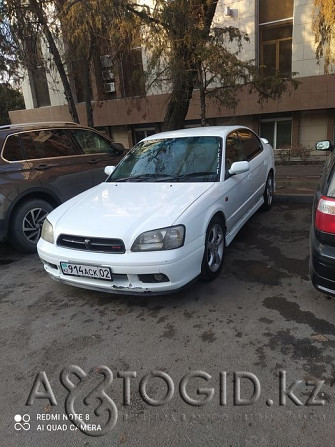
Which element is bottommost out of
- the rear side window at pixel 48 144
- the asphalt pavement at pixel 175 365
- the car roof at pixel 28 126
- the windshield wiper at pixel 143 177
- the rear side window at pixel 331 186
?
the asphalt pavement at pixel 175 365

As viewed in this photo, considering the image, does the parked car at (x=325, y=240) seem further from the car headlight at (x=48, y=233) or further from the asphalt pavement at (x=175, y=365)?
the car headlight at (x=48, y=233)

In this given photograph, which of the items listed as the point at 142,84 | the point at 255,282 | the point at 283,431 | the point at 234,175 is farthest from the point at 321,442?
the point at 142,84

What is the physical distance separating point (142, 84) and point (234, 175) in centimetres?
542

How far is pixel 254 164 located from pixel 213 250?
2.08 m

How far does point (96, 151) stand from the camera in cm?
653

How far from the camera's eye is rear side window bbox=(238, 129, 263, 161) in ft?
17.3

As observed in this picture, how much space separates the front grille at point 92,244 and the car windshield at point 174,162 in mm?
1262

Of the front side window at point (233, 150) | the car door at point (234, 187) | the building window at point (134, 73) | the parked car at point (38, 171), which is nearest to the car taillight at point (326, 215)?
the car door at point (234, 187)

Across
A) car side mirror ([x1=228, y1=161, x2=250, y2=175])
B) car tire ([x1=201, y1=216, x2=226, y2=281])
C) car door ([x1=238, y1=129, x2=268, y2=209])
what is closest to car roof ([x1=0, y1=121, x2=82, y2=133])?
car door ([x1=238, y1=129, x2=268, y2=209])

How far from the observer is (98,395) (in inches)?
97.7

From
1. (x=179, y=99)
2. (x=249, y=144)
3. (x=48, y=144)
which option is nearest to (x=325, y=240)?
(x=249, y=144)

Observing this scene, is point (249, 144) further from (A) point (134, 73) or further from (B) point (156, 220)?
(A) point (134, 73)

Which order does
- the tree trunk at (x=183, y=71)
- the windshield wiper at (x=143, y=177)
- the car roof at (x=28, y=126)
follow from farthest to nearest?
the tree trunk at (x=183, y=71)
the car roof at (x=28, y=126)
the windshield wiper at (x=143, y=177)

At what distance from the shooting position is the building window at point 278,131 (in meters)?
15.1
